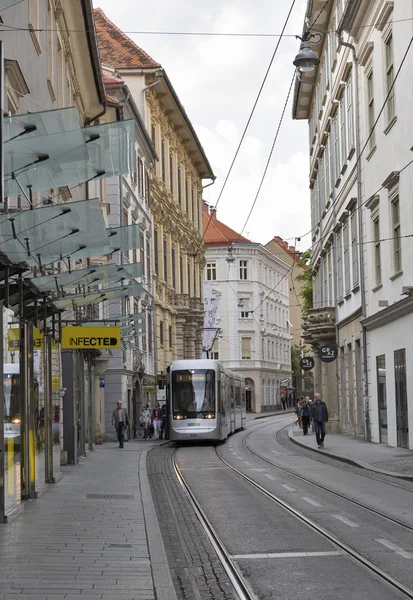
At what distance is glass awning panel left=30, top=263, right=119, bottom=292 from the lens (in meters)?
16.0

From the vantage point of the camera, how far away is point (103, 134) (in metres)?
11.0

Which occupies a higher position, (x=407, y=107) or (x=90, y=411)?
(x=407, y=107)

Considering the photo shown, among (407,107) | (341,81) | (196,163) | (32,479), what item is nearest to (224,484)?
(32,479)

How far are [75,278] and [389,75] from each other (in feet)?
51.4

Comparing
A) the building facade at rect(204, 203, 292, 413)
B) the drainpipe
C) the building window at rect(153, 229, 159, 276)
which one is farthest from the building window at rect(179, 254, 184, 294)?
the building facade at rect(204, 203, 292, 413)

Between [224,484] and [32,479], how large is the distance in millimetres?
4650

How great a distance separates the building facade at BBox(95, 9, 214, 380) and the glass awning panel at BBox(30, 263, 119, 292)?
3421cm

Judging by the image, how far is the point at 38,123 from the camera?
33.7 feet

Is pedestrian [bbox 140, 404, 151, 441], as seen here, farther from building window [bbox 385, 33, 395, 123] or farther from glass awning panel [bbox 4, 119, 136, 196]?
glass awning panel [bbox 4, 119, 136, 196]

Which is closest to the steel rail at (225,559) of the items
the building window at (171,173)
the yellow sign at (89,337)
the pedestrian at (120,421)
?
the yellow sign at (89,337)

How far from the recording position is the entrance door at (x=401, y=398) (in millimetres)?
27906

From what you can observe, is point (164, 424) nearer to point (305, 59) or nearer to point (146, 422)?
point (146, 422)

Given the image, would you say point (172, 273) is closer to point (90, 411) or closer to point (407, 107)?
point (90, 411)

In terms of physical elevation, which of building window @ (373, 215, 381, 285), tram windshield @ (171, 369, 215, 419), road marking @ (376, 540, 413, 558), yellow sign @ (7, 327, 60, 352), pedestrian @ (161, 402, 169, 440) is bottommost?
road marking @ (376, 540, 413, 558)
